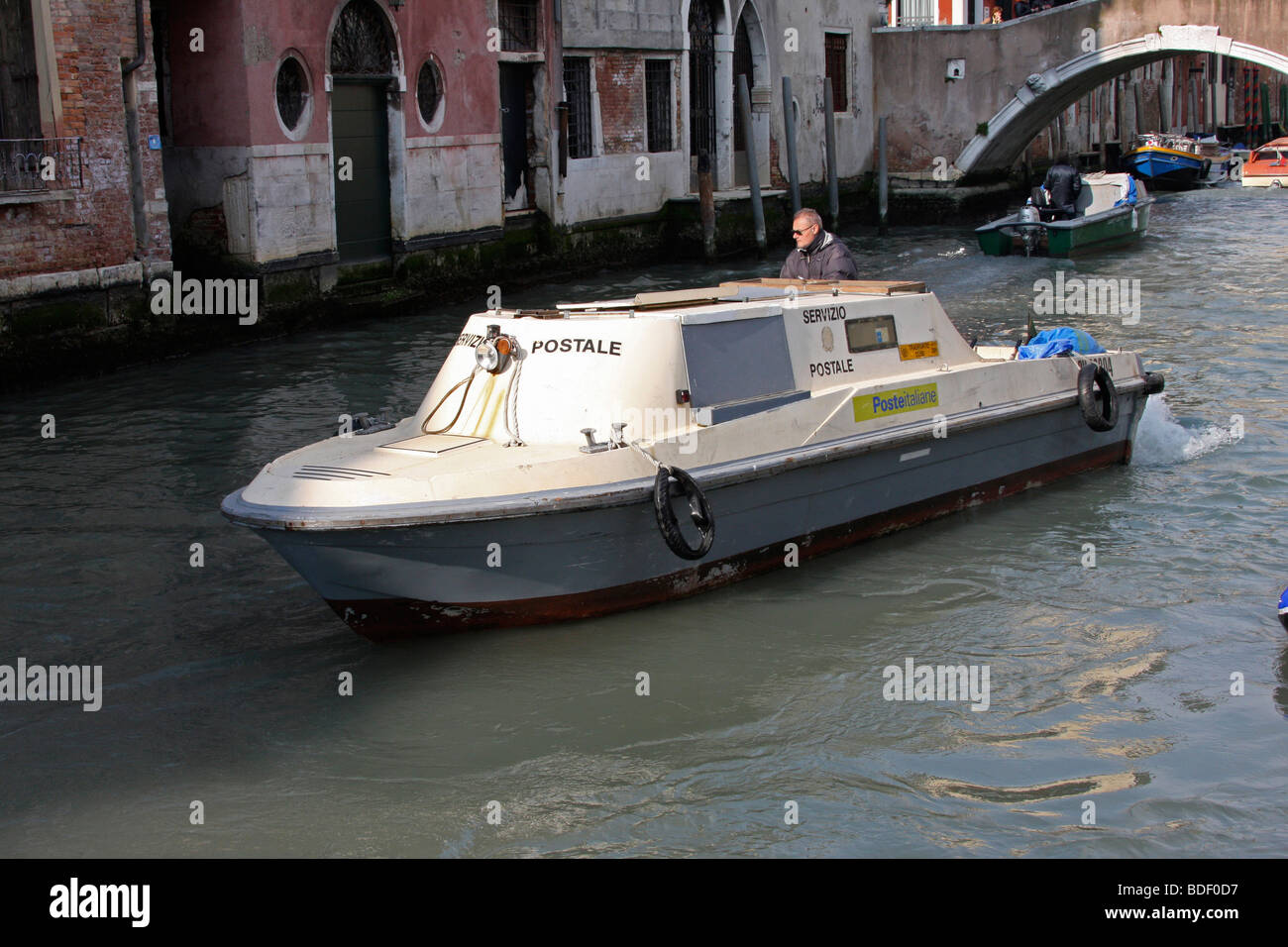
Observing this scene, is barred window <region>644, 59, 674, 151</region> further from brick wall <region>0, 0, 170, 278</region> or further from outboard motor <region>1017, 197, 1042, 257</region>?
brick wall <region>0, 0, 170, 278</region>

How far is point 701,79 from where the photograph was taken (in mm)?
21688

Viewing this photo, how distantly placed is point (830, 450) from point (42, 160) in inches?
300

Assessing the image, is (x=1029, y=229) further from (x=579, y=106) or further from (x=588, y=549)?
(x=588, y=549)

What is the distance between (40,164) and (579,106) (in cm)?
868

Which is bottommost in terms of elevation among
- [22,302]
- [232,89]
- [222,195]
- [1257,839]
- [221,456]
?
[1257,839]

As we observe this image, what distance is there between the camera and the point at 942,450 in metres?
7.66

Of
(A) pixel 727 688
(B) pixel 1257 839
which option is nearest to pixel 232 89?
(A) pixel 727 688

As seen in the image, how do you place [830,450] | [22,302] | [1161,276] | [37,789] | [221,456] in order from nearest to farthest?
[37,789], [830,450], [221,456], [22,302], [1161,276]

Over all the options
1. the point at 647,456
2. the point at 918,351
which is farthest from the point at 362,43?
the point at 647,456

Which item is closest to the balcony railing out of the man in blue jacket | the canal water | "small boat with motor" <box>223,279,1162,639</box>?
the canal water

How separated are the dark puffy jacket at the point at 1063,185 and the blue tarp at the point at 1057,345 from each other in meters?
11.2

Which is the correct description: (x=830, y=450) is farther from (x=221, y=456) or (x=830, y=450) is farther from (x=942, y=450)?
(x=221, y=456)

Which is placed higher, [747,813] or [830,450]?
[830,450]
